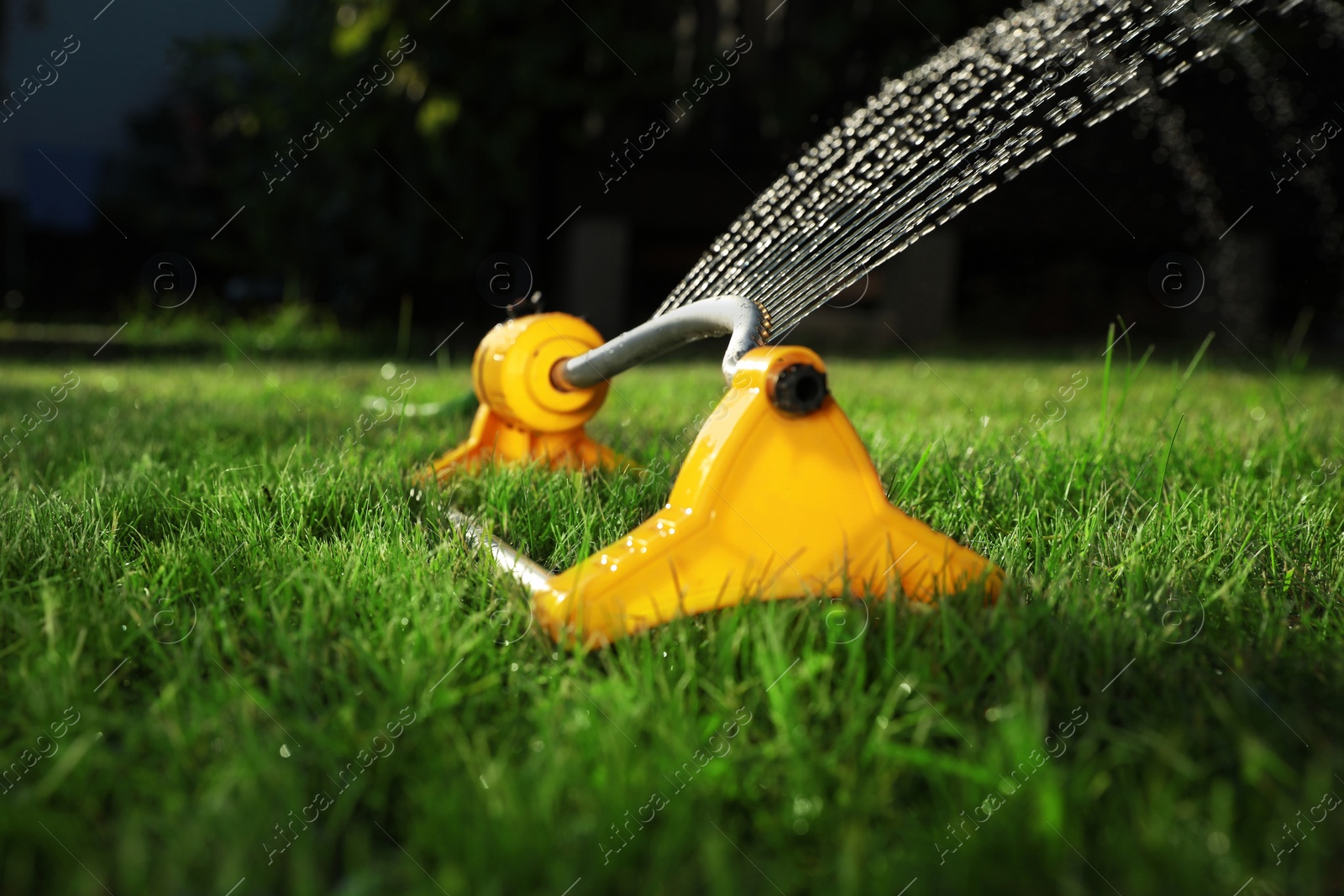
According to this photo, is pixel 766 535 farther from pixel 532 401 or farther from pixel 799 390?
pixel 532 401

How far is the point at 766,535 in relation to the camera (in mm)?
1010

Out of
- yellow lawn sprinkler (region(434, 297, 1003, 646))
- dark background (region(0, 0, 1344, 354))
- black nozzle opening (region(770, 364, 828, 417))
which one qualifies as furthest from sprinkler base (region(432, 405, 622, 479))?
dark background (region(0, 0, 1344, 354))

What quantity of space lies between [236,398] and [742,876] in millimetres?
2861

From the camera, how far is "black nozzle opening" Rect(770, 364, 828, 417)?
997 millimetres

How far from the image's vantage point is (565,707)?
0.84 m

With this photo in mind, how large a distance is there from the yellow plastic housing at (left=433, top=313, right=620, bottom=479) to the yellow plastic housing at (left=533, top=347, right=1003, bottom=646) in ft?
2.10

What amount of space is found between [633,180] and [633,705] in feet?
21.9

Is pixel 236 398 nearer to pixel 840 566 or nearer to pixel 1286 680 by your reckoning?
pixel 840 566

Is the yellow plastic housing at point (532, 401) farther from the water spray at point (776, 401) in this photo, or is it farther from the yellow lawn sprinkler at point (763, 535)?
the yellow lawn sprinkler at point (763, 535)

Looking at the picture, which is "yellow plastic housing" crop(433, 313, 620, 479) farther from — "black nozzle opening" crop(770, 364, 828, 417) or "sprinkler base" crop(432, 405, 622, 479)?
"black nozzle opening" crop(770, 364, 828, 417)

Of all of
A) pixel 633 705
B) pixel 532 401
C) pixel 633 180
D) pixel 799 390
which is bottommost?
pixel 633 705

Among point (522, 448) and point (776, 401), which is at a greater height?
point (522, 448)

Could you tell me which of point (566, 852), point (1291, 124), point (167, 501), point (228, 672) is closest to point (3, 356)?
point (167, 501)

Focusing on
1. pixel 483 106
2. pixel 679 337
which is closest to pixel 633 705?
pixel 679 337
